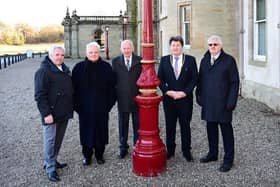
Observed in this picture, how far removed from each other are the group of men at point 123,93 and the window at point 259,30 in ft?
21.8

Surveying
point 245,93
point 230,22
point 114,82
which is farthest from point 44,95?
point 230,22

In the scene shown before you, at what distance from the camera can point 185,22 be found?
63.2 ft

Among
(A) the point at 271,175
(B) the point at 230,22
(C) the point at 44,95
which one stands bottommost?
(A) the point at 271,175

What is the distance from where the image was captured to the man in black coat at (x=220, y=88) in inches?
232

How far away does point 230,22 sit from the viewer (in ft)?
54.4

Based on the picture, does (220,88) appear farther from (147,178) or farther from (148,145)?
(147,178)

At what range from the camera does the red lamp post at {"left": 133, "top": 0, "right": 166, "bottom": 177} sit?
5.87 meters

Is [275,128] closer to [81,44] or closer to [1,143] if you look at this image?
[1,143]

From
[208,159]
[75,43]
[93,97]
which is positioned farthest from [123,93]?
[75,43]

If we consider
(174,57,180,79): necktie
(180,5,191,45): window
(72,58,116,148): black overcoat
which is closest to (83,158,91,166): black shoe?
(72,58,116,148): black overcoat

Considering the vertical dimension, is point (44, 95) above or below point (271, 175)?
above

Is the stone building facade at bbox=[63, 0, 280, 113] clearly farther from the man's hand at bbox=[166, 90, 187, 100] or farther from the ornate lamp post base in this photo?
the ornate lamp post base

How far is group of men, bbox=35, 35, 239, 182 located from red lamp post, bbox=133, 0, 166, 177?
413mm

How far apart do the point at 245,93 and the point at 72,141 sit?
23.7 ft
